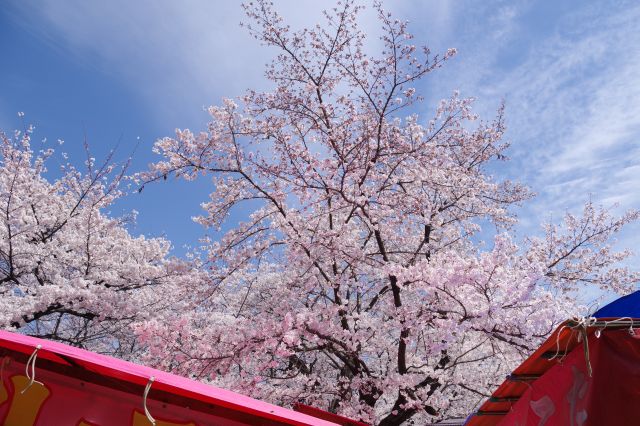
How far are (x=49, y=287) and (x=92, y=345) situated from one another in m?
4.80

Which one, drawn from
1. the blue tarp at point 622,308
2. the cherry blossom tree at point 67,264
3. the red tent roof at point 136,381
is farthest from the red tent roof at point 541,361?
the cherry blossom tree at point 67,264

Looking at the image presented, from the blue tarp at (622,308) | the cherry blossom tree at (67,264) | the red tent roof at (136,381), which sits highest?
the cherry blossom tree at (67,264)

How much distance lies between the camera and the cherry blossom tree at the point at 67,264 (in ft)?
35.4

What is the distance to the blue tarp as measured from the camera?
2334mm

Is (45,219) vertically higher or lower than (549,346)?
higher

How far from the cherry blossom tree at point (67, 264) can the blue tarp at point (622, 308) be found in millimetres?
8706

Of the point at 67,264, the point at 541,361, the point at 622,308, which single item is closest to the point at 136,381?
the point at 541,361

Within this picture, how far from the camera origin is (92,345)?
14273mm

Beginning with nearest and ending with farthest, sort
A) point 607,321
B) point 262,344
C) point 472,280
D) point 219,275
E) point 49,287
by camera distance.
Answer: point 607,321
point 472,280
point 262,344
point 219,275
point 49,287

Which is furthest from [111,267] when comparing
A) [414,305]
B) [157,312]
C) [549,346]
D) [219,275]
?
[549,346]

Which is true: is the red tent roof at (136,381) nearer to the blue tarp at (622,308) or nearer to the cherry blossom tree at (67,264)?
the blue tarp at (622,308)

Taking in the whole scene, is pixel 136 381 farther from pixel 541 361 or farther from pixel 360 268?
pixel 360 268

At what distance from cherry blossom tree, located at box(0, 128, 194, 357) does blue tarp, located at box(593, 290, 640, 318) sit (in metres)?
8.71

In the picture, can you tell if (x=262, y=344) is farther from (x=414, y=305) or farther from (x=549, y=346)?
(x=549, y=346)
